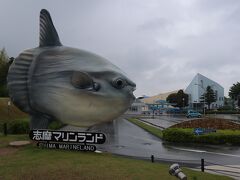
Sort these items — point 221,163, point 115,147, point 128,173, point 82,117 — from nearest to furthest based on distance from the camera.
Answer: point 128,173
point 82,117
point 221,163
point 115,147

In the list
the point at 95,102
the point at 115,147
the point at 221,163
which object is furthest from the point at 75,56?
the point at 115,147

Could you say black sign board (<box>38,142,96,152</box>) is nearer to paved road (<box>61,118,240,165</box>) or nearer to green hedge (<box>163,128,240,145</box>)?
paved road (<box>61,118,240,165</box>)

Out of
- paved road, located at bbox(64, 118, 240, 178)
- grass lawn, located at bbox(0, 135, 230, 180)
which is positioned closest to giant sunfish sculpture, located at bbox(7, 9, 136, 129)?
grass lawn, located at bbox(0, 135, 230, 180)

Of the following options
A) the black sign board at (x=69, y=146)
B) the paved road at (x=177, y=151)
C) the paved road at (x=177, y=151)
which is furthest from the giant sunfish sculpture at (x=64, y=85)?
the paved road at (x=177, y=151)

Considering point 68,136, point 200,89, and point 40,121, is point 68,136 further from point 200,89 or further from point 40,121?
point 200,89

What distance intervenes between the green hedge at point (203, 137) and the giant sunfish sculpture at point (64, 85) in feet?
49.2

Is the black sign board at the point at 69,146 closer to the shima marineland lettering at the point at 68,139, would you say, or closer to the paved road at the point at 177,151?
the shima marineland lettering at the point at 68,139

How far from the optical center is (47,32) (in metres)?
13.7

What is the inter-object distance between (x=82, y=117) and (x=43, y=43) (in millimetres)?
3629

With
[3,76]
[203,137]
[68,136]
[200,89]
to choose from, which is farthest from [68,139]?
[200,89]

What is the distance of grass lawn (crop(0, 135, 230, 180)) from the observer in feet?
35.5

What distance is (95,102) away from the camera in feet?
38.6

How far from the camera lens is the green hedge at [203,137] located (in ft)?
85.0

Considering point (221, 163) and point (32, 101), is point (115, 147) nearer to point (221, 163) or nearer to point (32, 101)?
point (221, 163)
